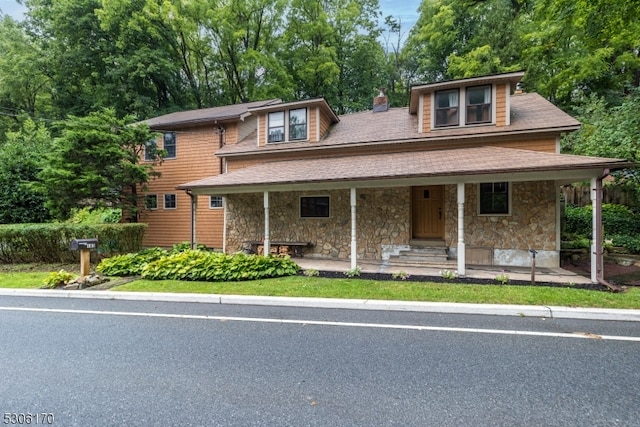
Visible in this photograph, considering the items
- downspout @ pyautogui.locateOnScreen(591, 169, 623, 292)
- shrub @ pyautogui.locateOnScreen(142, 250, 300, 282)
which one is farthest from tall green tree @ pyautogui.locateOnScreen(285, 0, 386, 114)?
downspout @ pyautogui.locateOnScreen(591, 169, 623, 292)

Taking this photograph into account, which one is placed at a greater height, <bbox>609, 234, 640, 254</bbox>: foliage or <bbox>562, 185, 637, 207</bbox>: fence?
<bbox>562, 185, 637, 207</bbox>: fence

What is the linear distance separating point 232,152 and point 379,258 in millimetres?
7371

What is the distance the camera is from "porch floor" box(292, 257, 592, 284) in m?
7.29

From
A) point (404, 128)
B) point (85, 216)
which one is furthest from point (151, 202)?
point (404, 128)

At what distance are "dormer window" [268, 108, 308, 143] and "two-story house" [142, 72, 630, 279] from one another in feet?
0.14

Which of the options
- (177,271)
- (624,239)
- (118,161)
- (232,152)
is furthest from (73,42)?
(624,239)

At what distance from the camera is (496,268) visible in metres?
8.66

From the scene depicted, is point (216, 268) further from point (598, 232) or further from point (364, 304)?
point (598, 232)

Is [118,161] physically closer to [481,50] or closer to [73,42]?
[73,42]

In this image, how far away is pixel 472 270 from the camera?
8328 mm

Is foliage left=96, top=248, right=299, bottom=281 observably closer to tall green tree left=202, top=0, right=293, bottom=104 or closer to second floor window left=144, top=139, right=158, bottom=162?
second floor window left=144, top=139, right=158, bottom=162

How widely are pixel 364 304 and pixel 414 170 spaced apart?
4201mm

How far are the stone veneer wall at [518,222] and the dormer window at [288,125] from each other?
6.32 meters

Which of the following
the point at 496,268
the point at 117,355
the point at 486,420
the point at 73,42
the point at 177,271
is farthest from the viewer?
the point at 73,42
